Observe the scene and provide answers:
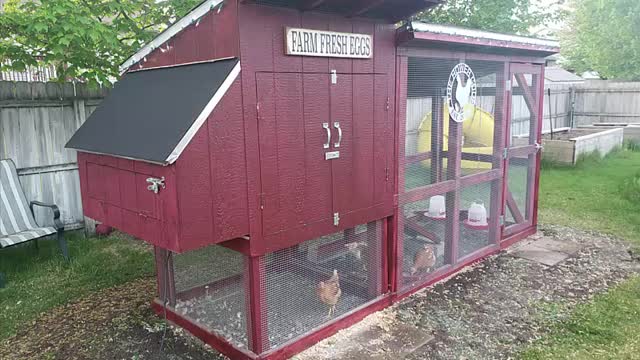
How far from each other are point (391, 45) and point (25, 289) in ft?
11.7

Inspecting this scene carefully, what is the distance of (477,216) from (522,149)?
3.14 ft

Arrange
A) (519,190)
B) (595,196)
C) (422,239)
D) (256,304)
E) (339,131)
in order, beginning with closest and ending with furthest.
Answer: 1. (256,304)
2. (339,131)
3. (422,239)
4. (519,190)
5. (595,196)

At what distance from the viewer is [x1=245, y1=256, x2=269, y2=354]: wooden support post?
2891mm

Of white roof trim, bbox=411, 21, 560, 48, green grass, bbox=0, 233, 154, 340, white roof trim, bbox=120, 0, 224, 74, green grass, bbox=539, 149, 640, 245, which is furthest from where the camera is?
green grass, bbox=539, 149, 640, 245

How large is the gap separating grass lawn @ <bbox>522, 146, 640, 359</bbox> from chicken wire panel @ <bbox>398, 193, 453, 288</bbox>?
3.47 ft

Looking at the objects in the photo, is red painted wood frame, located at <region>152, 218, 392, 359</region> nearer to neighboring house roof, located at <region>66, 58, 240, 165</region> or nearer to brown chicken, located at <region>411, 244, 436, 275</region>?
brown chicken, located at <region>411, 244, 436, 275</region>

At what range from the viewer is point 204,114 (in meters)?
2.49

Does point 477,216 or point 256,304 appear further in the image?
point 477,216

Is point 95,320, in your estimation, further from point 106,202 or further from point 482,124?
point 482,124

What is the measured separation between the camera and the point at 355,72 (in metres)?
3.28

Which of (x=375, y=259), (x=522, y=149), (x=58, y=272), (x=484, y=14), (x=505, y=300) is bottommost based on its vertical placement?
(x=505, y=300)

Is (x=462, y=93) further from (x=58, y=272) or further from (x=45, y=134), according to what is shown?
(x=45, y=134)

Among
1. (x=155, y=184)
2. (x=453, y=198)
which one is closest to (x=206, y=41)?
(x=155, y=184)

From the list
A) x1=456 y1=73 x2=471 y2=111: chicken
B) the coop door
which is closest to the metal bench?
x1=456 y1=73 x2=471 y2=111: chicken
